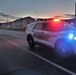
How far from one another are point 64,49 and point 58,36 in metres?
0.67

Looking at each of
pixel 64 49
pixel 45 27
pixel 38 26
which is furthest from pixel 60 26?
pixel 38 26

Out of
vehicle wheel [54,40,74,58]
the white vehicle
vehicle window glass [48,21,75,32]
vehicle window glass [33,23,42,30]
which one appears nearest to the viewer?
the white vehicle

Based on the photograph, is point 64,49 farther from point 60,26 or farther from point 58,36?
point 60,26

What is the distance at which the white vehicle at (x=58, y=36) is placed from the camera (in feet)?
30.8

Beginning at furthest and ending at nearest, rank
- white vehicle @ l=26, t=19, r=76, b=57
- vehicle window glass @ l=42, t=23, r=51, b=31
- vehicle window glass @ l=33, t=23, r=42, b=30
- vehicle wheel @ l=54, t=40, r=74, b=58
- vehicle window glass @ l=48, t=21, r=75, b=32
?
vehicle window glass @ l=33, t=23, r=42, b=30 < vehicle window glass @ l=42, t=23, r=51, b=31 < vehicle window glass @ l=48, t=21, r=75, b=32 < vehicle wheel @ l=54, t=40, r=74, b=58 < white vehicle @ l=26, t=19, r=76, b=57

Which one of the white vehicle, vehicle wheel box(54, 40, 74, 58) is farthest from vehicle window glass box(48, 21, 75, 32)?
vehicle wheel box(54, 40, 74, 58)

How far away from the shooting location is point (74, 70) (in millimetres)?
7348

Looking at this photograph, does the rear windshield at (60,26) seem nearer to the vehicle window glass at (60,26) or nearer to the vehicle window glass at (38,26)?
A: the vehicle window glass at (60,26)

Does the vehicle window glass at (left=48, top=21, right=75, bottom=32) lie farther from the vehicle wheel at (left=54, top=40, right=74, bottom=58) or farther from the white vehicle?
the vehicle wheel at (left=54, top=40, right=74, bottom=58)

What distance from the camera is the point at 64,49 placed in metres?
9.91

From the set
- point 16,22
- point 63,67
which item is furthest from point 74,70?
point 16,22

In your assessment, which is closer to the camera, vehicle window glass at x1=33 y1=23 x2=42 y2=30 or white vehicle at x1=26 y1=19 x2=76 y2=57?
white vehicle at x1=26 y1=19 x2=76 y2=57

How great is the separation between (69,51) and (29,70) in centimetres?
275

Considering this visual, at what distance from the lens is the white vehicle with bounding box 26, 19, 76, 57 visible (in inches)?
369
